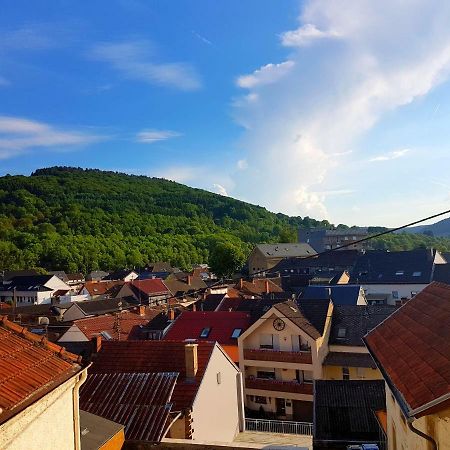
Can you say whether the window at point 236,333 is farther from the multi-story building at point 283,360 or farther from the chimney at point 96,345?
the chimney at point 96,345

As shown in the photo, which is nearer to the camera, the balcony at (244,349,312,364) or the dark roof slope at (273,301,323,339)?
the balcony at (244,349,312,364)

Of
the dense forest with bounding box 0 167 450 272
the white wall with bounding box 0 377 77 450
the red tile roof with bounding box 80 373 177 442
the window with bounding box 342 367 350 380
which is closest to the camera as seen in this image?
the white wall with bounding box 0 377 77 450

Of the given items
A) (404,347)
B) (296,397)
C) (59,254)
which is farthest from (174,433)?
(59,254)

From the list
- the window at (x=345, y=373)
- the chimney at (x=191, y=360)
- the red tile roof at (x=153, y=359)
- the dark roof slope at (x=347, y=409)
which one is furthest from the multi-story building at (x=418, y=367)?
the window at (x=345, y=373)

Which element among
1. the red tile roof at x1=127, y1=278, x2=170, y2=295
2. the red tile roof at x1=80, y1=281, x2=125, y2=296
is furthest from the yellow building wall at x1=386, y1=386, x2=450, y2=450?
the red tile roof at x1=80, y1=281, x2=125, y2=296

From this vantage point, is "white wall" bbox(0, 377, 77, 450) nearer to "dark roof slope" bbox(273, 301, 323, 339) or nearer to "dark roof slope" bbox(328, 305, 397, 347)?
"dark roof slope" bbox(273, 301, 323, 339)

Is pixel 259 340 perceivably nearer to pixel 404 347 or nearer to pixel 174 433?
pixel 174 433
